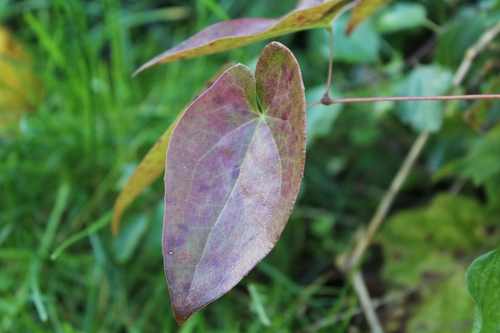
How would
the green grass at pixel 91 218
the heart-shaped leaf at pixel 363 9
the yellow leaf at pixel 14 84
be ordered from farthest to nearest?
the yellow leaf at pixel 14 84, the green grass at pixel 91 218, the heart-shaped leaf at pixel 363 9

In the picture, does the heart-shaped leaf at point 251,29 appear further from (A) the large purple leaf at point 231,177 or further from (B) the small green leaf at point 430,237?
(B) the small green leaf at point 430,237

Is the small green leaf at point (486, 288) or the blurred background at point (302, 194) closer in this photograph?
the small green leaf at point (486, 288)

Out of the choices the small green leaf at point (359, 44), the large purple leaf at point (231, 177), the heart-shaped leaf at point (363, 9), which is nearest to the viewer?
the large purple leaf at point (231, 177)

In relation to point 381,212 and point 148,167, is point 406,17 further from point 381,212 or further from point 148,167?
point 148,167

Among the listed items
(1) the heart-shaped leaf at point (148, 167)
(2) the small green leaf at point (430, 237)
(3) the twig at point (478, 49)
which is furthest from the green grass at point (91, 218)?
(3) the twig at point (478, 49)

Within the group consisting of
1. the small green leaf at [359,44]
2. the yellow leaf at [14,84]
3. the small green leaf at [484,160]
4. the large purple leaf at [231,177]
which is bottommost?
the yellow leaf at [14,84]
